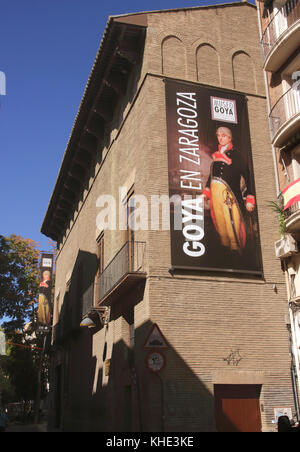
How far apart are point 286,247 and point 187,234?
2767 millimetres

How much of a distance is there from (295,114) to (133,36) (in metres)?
5.69

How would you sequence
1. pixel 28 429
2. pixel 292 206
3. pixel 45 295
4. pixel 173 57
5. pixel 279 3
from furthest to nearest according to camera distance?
pixel 28 429
pixel 45 295
pixel 279 3
pixel 173 57
pixel 292 206

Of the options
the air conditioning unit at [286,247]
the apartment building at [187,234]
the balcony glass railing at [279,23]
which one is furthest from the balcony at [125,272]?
the balcony glass railing at [279,23]

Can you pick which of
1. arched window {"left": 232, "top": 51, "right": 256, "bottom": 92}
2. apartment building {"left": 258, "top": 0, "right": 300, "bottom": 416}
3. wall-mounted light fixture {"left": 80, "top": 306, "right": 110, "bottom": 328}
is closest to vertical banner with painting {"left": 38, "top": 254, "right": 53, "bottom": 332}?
wall-mounted light fixture {"left": 80, "top": 306, "right": 110, "bottom": 328}

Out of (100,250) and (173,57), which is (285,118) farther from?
(100,250)

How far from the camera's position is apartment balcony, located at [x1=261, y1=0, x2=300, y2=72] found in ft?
48.4

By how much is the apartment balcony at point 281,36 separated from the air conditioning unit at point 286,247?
5527mm

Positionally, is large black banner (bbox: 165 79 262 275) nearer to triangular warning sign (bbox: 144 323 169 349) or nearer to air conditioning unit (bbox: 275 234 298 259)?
air conditioning unit (bbox: 275 234 298 259)

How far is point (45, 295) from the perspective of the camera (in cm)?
2805

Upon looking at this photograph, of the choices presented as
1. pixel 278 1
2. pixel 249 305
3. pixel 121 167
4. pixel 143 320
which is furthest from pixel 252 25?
pixel 143 320

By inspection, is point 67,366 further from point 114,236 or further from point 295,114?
point 295,114

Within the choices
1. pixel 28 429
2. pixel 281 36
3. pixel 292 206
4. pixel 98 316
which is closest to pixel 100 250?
pixel 98 316

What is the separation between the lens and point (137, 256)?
46.2ft

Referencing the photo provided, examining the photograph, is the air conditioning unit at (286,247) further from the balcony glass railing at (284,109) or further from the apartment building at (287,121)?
the balcony glass railing at (284,109)
